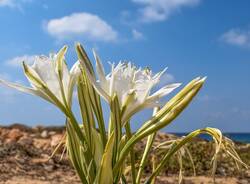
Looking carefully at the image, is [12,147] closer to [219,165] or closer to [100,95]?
[219,165]

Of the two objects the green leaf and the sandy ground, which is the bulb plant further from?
the sandy ground

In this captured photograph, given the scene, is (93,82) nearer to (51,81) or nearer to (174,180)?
(51,81)

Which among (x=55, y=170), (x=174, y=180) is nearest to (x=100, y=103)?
(x=174, y=180)

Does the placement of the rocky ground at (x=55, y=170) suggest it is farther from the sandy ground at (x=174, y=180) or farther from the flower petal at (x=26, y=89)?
the flower petal at (x=26, y=89)

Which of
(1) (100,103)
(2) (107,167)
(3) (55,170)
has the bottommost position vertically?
(3) (55,170)

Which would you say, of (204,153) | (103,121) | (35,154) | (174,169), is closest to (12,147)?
(35,154)
